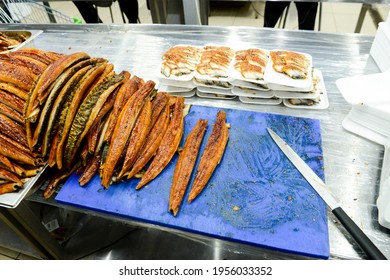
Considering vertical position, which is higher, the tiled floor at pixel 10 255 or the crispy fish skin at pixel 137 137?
the crispy fish skin at pixel 137 137

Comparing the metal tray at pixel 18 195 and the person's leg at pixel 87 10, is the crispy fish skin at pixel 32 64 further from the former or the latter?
the person's leg at pixel 87 10

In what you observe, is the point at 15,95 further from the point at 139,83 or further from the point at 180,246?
the point at 180,246

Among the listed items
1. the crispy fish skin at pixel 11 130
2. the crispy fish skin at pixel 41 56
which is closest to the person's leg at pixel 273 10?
the crispy fish skin at pixel 41 56

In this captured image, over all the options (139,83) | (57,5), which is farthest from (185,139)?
(57,5)

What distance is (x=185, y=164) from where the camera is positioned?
4.79 ft

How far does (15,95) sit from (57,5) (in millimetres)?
7176

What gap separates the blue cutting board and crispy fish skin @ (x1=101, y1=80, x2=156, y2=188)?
98 millimetres

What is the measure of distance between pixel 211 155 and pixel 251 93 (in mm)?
653

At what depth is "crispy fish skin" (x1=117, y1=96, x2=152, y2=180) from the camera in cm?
144

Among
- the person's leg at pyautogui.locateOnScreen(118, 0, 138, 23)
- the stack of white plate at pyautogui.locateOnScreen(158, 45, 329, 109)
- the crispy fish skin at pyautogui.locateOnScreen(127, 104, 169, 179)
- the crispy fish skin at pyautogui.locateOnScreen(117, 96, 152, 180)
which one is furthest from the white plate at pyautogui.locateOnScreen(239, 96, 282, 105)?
the person's leg at pyautogui.locateOnScreen(118, 0, 138, 23)

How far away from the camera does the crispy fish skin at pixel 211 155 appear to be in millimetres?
1389

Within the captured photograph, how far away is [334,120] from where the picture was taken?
1.73 metres

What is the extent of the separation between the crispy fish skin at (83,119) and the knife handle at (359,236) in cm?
131

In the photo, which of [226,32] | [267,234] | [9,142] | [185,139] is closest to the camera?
[267,234]
